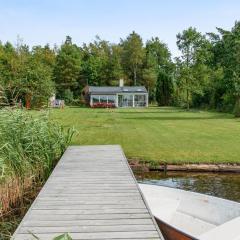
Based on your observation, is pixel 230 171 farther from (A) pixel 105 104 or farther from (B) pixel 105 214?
(A) pixel 105 104

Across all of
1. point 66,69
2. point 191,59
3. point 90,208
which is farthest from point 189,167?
point 66,69

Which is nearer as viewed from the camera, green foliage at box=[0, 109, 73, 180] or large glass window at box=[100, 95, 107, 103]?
green foliage at box=[0, 109, 73, 180]

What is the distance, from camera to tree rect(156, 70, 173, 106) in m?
60.7

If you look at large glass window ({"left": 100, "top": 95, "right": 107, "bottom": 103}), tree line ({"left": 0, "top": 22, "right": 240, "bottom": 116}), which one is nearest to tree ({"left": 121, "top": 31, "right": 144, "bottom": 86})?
tree line ({"left": 0, "top": 22, "right": 240, "bottom": 116})

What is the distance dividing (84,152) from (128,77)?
62.0 metres

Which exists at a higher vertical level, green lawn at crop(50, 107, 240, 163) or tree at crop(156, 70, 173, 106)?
tree at crop(156, 70, 173, 106)

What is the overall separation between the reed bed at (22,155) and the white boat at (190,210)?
94.7 inches

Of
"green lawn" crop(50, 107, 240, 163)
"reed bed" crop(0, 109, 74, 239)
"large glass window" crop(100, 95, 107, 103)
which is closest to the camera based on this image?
"reed bed" crop(0, 109, 74, 239)

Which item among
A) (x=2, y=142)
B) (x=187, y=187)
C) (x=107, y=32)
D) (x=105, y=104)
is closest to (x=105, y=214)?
(x=2, y=142)

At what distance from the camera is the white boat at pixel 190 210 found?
670cm

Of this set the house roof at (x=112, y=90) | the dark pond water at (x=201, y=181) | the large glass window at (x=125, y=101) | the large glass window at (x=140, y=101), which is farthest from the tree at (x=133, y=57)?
the dark pond water at (x=201, y=181)

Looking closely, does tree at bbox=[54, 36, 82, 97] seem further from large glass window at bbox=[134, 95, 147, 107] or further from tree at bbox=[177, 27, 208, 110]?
tree at bbox=[177, 27, 208, 110]

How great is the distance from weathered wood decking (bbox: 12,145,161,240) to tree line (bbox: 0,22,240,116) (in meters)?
19.1

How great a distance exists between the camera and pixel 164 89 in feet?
202
